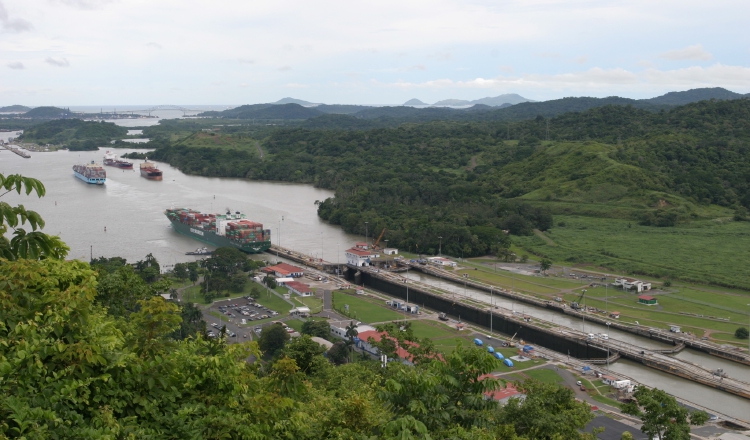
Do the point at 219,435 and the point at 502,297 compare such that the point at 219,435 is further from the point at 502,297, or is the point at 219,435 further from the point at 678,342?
the point at 502,297

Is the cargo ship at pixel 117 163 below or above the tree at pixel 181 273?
above

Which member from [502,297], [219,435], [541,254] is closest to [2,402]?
[219,435]

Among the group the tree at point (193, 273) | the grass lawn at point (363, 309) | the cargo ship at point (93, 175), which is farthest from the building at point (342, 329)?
→ the cargo ship at point (93, 175)

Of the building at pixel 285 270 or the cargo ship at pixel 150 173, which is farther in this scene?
the cargo ship at pixel 150 173

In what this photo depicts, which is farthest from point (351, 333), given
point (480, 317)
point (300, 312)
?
point (480, 317)

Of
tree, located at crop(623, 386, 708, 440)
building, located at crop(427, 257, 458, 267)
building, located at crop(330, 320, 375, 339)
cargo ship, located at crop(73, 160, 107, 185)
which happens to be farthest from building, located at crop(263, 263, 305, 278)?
cargo ship, located at crop(73, 160, 107, 185)

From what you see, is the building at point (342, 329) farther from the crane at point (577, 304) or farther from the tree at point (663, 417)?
the tree at point (663, 417)

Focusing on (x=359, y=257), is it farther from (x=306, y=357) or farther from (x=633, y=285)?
(x=306, y=357)
